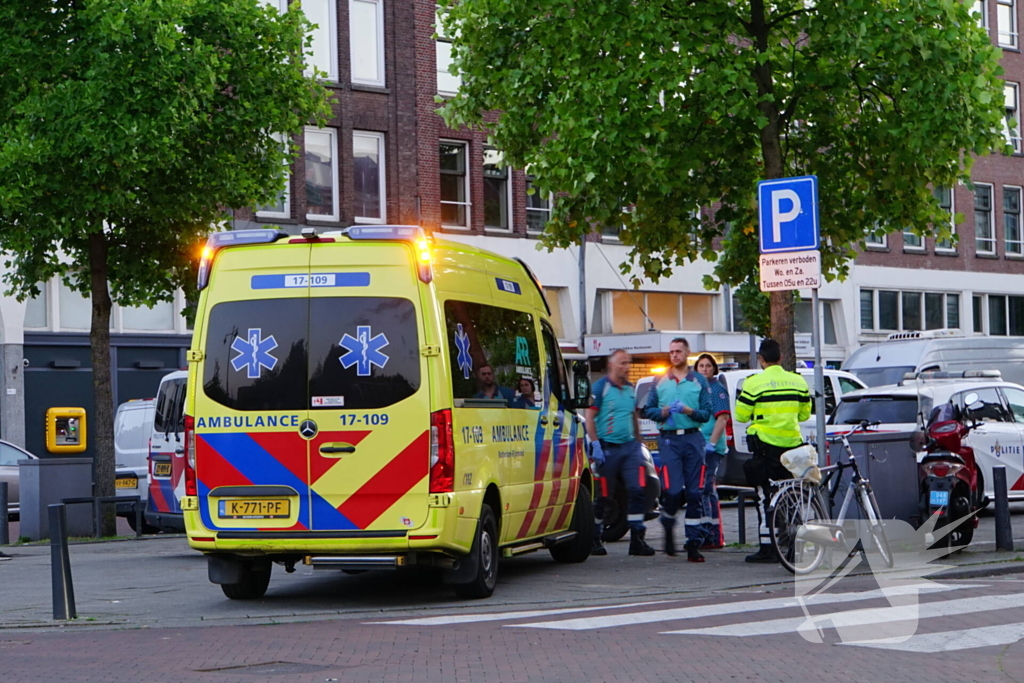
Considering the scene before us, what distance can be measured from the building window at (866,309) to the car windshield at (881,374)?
17.1 m

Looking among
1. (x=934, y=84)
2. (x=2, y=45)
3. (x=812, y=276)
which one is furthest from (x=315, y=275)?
(x=2, y=45)

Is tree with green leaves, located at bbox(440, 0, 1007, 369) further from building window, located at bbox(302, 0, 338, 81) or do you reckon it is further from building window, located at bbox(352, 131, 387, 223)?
building window, located at bbox(352, 131, 387, 223)

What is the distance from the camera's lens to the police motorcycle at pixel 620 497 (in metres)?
14.5

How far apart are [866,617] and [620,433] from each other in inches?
189

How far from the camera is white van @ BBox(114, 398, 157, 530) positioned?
22688mm

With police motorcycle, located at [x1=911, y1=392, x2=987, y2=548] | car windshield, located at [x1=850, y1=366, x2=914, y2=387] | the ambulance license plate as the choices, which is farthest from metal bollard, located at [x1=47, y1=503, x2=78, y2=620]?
car windshield, located at [x1=850, y1=366, x2=914, y2=387]

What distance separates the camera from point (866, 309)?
47.3m

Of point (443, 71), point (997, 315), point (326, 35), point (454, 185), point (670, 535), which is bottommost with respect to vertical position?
point (670, 535)

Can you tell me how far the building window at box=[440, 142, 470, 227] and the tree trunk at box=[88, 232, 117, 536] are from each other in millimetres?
15922

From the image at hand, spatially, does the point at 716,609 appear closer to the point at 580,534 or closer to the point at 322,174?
the point at 580,534

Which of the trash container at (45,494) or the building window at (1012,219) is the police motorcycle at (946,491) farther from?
the building window at (1012,219)

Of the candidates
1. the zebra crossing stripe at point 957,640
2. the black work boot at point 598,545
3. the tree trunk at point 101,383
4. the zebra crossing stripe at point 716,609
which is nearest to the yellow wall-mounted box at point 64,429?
the tree trunk at point 101,383

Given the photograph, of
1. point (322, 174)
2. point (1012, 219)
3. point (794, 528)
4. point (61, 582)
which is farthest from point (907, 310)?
point (61, 582)

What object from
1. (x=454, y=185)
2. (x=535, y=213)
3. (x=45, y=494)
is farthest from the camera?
(x=535, y=213)
